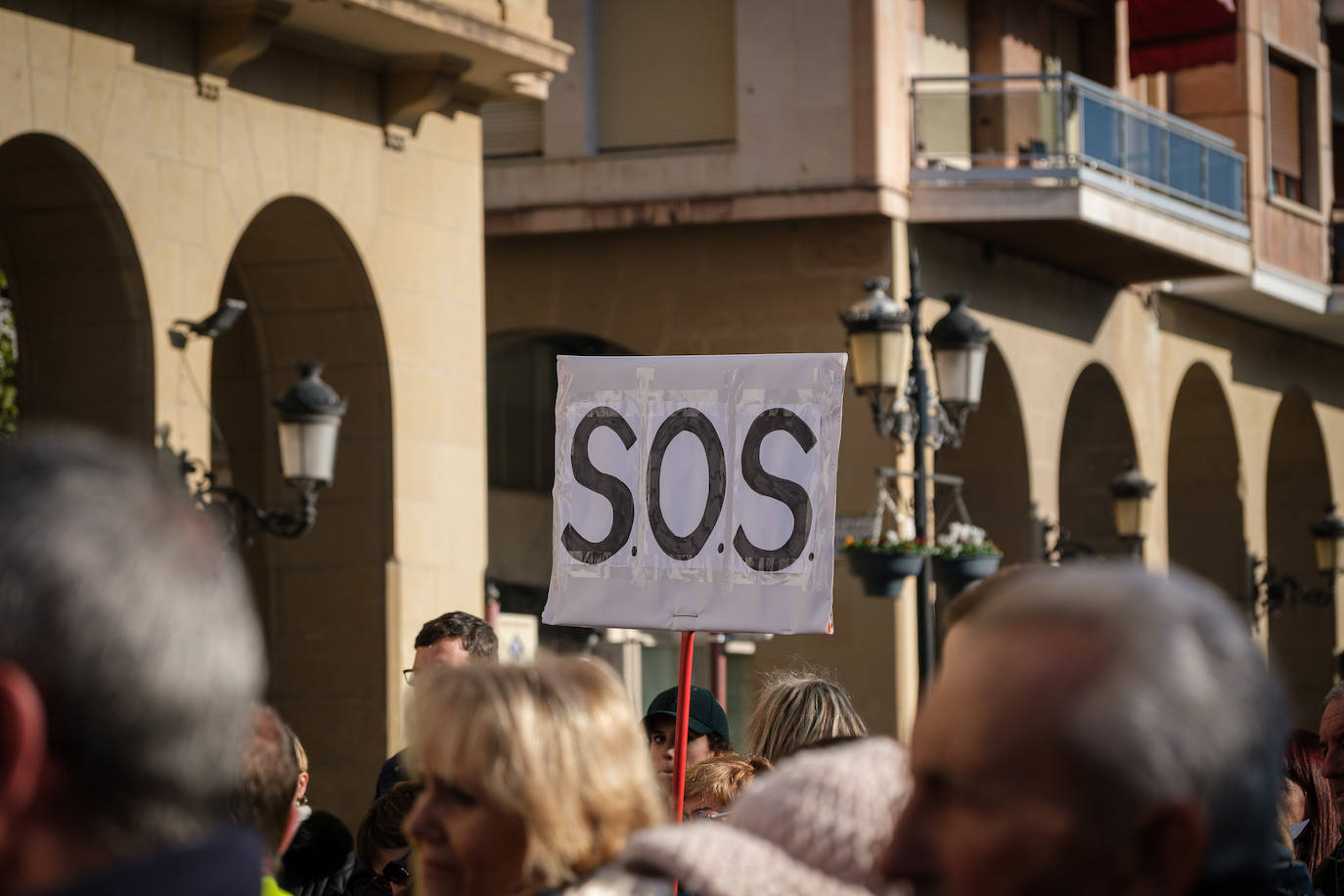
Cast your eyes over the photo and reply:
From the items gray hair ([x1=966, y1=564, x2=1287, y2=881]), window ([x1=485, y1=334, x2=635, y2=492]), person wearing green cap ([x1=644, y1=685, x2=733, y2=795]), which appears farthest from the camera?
window ([x1=485, y1=334, x2=635, y2=492])

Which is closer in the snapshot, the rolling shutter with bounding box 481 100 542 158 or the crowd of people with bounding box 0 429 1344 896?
the crowd of people with bounding box 0 429 1344 896

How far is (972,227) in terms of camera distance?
67.1 ft

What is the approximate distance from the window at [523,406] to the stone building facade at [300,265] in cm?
670

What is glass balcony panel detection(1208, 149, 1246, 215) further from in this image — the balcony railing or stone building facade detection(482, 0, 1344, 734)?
the balcony railing

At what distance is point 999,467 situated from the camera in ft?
72.1

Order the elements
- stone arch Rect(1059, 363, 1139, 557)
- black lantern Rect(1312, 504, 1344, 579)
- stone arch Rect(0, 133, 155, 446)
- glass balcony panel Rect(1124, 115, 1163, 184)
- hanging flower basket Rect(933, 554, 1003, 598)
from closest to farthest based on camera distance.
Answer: stone arch Rect(0, 133, 155, 446) < hanging flower basket Rect(933, 554, 1003, 598) < glass balcony panel Rect(1124, 115, 1163, 184) < stone arch Rect(1059, 363, 1139, 557) < black lantern Rect(1312, 504, 1344, 579)

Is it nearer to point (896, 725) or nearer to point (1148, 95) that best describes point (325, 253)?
point (896, 725)

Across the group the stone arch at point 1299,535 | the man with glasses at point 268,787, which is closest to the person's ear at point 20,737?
the man with glasses at point 268,787

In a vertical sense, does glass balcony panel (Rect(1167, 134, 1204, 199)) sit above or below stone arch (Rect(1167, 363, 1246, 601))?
above

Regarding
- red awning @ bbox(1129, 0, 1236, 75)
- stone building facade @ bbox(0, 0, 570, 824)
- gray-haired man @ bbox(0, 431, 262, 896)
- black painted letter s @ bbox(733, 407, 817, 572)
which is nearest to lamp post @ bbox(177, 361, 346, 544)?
stone building facade @ bbox(0, 0, 570, 824)

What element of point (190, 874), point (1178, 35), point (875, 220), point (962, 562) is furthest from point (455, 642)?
→ point (1178, 35)

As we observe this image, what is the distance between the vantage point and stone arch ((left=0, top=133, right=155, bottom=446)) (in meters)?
12.2

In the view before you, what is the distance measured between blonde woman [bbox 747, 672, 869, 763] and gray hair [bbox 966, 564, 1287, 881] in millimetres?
3863

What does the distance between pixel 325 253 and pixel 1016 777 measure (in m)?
12.2
